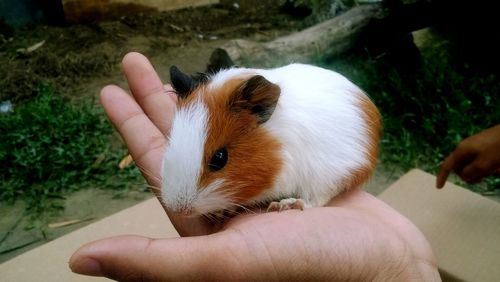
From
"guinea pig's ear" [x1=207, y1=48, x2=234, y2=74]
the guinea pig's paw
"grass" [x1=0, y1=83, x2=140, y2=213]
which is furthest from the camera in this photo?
"guinea pig's ear" [x1=207, y1=48, x2=234, y2=74]

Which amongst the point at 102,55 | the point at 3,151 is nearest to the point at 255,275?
the point at 3,151

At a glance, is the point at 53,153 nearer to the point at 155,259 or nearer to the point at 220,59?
the point at 220,59

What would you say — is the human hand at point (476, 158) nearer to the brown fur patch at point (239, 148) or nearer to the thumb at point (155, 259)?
the brown fur patch at point (239, 148)

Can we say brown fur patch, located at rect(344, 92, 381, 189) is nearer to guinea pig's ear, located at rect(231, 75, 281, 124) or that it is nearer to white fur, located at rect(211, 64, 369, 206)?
white fur, located at rect(211, 64, 369, 206)

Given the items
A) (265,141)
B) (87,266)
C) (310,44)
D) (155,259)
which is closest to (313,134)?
(265,141)

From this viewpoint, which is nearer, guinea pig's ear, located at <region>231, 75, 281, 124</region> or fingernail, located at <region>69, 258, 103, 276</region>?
fingernail, located at <region>69, 258, 103, 276</region>

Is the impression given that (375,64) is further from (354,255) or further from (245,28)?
(354,255)

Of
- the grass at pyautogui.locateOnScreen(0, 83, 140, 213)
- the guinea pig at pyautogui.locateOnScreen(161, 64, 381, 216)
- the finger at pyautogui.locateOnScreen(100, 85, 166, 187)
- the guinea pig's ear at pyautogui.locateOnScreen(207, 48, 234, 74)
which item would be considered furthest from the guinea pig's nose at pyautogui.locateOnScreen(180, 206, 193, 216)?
the guinea pig's ear at pyautogui.locateOnScreen(207, 48, 234, 74)
